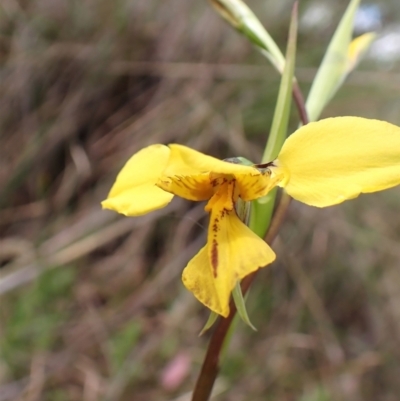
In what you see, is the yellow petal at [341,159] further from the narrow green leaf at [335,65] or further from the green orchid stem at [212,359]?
the narrow green leaf at [335,65]

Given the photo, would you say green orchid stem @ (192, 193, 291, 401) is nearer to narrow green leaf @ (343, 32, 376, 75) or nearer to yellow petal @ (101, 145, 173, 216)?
yellow petal @ (101, 145, 173, 216)

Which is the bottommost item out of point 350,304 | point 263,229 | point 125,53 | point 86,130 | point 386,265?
point 350,304

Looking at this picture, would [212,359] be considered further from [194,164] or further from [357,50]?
[357,50]

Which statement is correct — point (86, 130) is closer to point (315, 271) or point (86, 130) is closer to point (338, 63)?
point (315, 271)

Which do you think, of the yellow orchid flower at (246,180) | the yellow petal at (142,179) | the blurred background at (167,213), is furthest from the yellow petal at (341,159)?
the blurred background at (167,213)

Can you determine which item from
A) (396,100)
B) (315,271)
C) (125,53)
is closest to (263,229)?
(315,271)

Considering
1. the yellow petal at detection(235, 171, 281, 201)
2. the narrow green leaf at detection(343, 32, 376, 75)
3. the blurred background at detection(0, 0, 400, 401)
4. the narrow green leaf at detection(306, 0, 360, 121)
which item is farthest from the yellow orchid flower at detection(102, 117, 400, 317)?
the blurred background at detection(0, 0, 400, 401)
